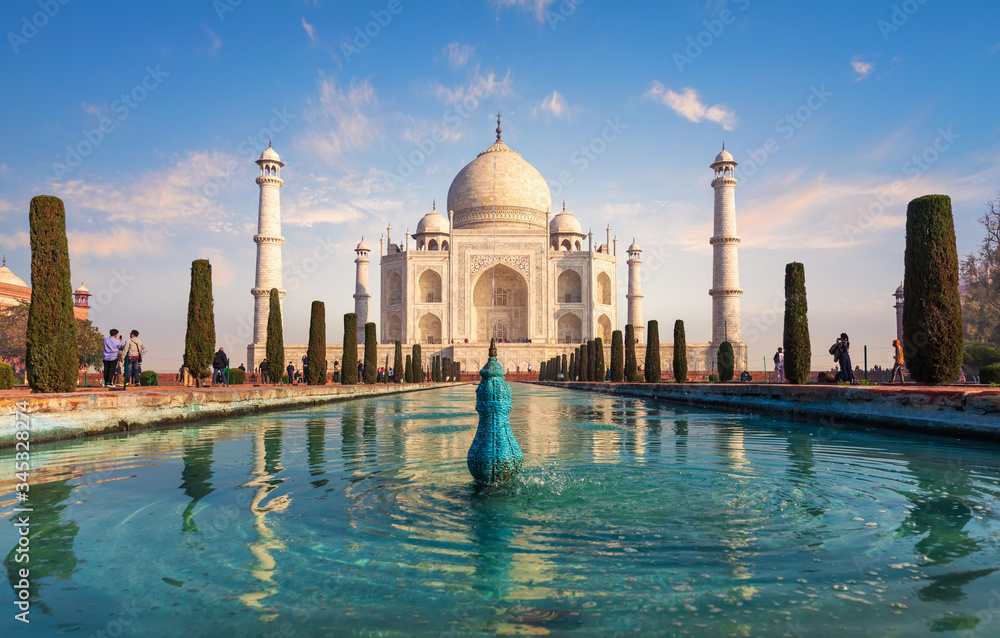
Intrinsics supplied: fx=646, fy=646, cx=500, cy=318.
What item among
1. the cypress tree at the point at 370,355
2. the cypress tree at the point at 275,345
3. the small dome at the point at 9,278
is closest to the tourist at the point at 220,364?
the cypress tree at the point at 275,345

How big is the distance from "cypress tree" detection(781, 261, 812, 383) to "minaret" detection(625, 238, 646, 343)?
27.3 m

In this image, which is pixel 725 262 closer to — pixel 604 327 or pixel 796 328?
pixel 604 327

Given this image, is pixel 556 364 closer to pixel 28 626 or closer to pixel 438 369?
pixel 438 369

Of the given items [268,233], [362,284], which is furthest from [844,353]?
[362,284]

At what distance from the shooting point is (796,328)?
9.73m

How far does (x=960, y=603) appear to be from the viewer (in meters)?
1.26

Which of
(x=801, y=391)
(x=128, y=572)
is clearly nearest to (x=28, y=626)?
(x=128, y=572)

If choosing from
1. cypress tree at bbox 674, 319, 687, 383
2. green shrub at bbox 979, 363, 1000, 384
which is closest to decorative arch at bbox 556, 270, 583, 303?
cypress tree at bbox 674, 319, 687, 383

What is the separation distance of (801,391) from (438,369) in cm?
2118

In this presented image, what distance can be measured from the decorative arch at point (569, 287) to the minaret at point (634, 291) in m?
3.41

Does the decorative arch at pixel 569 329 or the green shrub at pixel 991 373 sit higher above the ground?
the decorative arch at pixel 569 329

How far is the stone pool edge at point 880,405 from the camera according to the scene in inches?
161

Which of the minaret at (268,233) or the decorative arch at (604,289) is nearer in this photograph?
the minaret at (268,233)

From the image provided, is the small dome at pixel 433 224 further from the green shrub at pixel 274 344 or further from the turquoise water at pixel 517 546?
the turquoise water at pixel 517 546
